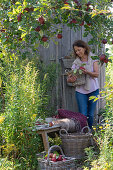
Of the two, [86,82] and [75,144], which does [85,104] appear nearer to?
[86,82]

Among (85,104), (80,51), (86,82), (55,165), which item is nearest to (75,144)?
(55,165)

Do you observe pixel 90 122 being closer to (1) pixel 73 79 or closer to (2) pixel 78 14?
(1) pixel 73 79

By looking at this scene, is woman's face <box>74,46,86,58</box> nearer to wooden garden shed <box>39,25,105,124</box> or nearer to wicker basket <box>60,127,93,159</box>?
wooden garden shed <box>39,25,105,124</box>

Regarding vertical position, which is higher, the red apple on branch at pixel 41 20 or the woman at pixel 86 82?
the red apple on branch at pixel 41 20

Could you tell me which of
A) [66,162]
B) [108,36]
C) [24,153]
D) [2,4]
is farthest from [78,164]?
[2,4]

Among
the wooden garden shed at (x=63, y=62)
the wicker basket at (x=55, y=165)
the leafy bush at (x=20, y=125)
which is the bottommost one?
the wicker basket at (x=55, y=165)

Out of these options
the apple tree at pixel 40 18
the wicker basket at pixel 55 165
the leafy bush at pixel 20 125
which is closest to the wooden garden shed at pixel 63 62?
the apple tree at pixel 40 18

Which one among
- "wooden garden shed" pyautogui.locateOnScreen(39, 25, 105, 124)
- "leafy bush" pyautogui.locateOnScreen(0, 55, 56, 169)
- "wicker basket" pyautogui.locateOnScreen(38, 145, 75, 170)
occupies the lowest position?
"wicker basket" pyautogui.locateOnScreen(38, 145, 75, 170)

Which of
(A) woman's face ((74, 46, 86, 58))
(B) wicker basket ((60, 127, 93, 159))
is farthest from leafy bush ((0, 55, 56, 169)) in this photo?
(A) woman's face ((74, 46, 86, 58))

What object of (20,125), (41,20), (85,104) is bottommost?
(20,125)

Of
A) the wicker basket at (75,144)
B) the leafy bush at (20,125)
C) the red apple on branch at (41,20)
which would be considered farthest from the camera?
the wicker basket at (75,144)

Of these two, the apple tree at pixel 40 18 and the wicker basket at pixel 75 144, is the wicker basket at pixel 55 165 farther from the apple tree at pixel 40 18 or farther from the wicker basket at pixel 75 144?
the apple tree at pixel 40 18

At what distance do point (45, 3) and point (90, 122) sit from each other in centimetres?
227

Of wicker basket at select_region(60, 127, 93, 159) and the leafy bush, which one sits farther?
wicker basket at select_region(60, 127, 93, 159)
